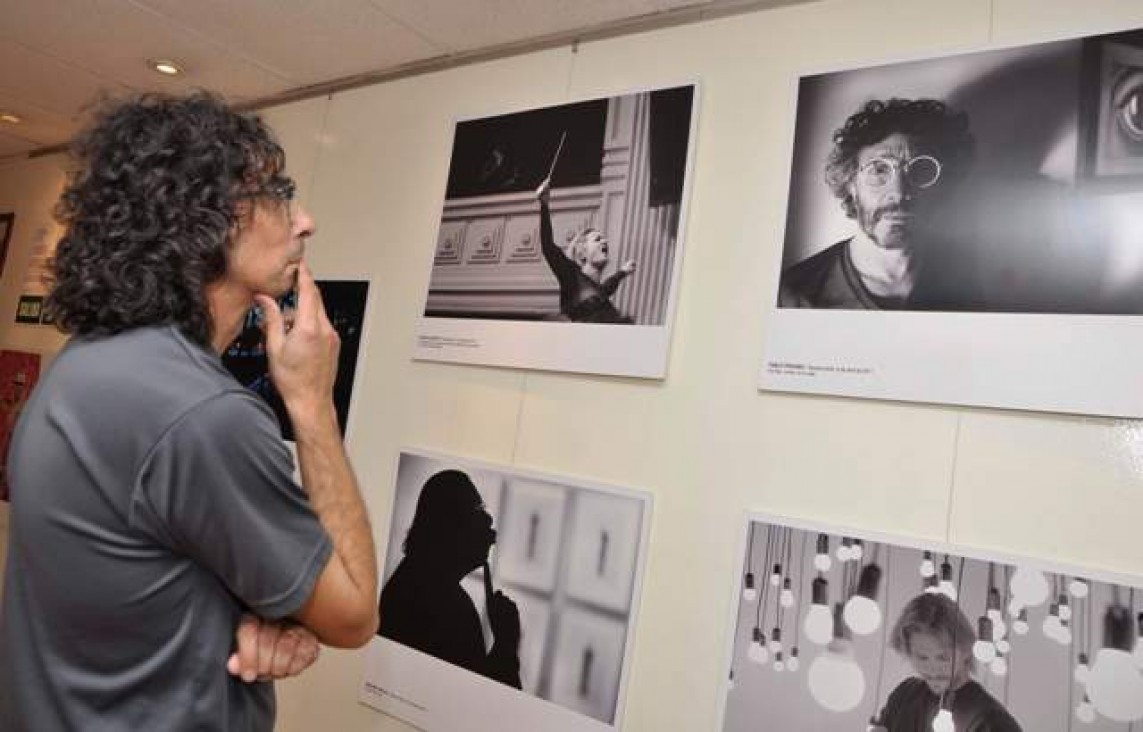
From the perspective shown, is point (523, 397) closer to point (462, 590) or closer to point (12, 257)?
point (462, 590)

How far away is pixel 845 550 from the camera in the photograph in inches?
60.1

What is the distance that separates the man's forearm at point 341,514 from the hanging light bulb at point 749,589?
2.77 ft

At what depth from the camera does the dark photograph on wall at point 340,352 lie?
8.02 ft

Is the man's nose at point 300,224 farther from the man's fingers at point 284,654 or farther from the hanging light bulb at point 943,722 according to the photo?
the hanging light bulb at point 943,722

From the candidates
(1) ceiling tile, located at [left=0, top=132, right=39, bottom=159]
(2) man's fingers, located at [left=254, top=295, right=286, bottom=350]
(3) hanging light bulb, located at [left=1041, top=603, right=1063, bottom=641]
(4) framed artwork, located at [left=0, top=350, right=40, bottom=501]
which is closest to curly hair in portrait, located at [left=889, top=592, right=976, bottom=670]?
(3) hanging light bulb, located at [left=1041, top=603, right=1063, bottom=641]

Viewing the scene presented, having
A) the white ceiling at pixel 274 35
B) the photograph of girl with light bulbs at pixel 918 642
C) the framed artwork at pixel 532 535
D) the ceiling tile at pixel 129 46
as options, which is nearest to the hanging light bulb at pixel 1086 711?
the photograph of girl with light bulbs at pixel 918 642

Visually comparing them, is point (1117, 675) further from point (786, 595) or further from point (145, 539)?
point (145, 539)

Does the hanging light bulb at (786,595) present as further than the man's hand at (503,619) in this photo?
No

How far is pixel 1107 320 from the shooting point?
136cm

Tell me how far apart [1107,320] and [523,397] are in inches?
50.0

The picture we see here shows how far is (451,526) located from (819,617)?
0.99 m

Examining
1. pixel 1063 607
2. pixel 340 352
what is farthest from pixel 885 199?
pixel 340 352

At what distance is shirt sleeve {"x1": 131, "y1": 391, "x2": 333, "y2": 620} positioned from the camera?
0.87 m

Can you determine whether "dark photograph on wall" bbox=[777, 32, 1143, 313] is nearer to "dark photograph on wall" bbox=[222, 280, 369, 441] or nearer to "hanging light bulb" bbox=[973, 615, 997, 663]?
"hanging light bulb" bbox=[973, 615, 997, 663]
